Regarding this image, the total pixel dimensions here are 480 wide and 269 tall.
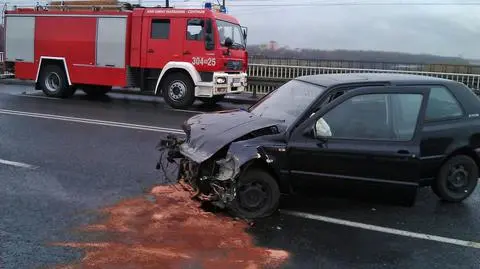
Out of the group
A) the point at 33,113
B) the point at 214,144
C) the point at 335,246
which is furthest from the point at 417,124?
the point at 33,113

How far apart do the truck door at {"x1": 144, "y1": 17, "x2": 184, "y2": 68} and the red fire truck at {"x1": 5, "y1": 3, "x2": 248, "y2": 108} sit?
28 millimetres

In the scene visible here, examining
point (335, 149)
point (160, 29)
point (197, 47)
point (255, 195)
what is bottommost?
point (255, 195)

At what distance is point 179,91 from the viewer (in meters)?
14.7

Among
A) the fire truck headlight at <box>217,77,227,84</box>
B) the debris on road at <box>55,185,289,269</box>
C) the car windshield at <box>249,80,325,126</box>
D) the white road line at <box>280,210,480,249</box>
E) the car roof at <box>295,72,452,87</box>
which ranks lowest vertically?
the debris on road at <box>55,185,289,269</box>

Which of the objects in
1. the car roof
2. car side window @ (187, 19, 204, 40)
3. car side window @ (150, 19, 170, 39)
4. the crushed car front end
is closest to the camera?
the crushed car front end

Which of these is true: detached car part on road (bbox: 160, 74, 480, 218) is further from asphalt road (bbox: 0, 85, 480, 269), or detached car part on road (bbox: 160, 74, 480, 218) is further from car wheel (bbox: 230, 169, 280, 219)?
asphalt road (bbox: 0, 85, 480, 269)

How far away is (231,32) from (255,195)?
34.3ft

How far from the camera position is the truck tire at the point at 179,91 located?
14.6 m

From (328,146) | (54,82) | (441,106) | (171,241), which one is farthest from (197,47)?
(171,241)

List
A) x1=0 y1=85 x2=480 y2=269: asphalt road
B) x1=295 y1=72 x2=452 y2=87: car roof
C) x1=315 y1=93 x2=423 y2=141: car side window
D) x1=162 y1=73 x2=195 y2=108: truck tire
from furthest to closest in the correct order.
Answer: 1. x1=162 y1=73 x2=195 y2=108: truck tire
2. x1=295 y1=72 x2=452 y2=87: car roof
3. x1=315 y1=93 x2=423 y2=141: car side window
4. x1=0 y1=85 x2=480 y2=269: asphalt road

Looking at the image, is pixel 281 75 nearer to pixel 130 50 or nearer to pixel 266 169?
pixel 130 50

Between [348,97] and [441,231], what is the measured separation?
1.59 meters

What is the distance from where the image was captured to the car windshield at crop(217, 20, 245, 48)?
1454 cm

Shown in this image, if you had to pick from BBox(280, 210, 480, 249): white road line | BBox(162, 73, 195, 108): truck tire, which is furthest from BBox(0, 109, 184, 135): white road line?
BBox(280, 210, 480, 249): white road line
